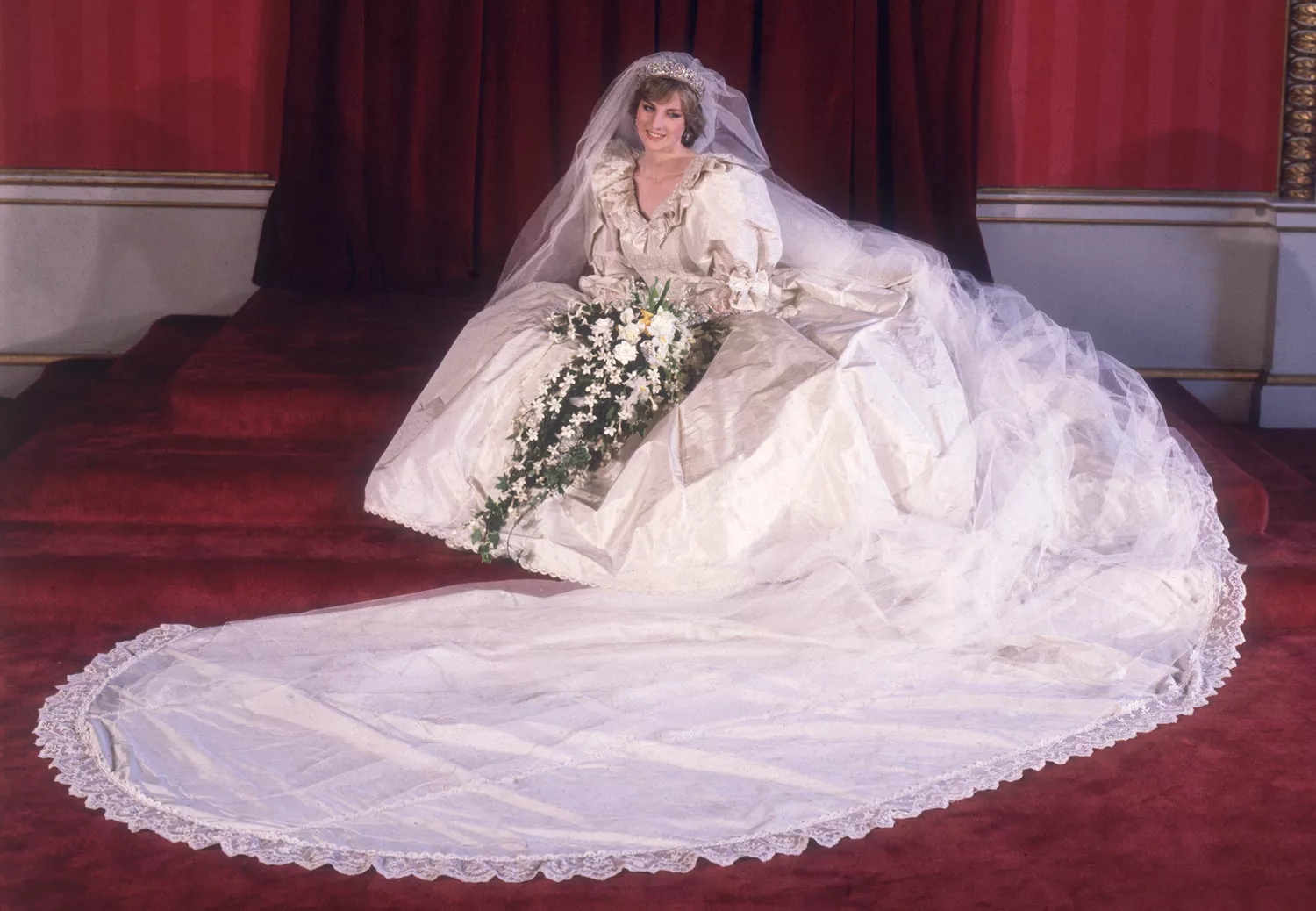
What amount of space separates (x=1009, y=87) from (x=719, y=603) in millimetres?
2977

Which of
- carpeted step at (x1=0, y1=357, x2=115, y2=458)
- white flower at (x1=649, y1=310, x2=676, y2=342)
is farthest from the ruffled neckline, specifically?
carpeted step at (x1=0, y1=357, x2=115, y2=458)

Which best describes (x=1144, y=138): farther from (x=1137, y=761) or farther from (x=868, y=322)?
(x=1137, y=761)

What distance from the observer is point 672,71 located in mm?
4270

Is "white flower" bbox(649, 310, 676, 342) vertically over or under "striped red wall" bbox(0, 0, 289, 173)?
under

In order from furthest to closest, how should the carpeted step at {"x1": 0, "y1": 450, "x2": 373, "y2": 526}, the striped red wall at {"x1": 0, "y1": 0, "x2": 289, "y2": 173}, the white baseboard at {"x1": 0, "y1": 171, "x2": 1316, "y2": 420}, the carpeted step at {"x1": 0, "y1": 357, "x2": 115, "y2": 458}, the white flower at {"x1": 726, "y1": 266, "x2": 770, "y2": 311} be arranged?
the white baseboard at {"x1": 0, "y1": 171, "x2": 1316, "y2": 420} < the striped red wall at {"x1": 0, "y1": 0, "x2": 289, "y2": 173} < the carpeted step at {"x1": 0, "y1": 357, "x2": 115, "y2": 458} < the carpeted step at {"x1": 0, "y1": 450, "x2": 373, "y2": 526} < the white flower at {"x1": 726, "y1": 266, "x2": 770, "y2": 311}

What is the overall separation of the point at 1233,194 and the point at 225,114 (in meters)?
3.88

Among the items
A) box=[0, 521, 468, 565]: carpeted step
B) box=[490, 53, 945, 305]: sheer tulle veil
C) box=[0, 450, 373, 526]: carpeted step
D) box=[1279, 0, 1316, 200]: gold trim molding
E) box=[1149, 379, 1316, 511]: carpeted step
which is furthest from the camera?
box=[1279, 0, 1316, 200]: gold trim molding

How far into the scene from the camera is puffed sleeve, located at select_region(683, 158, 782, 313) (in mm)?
4285

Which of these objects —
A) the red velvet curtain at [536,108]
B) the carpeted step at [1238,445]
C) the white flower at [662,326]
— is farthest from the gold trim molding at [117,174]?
the carpeted step at [1238,445]

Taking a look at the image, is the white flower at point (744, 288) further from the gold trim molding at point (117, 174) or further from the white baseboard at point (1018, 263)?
the gold trim molding at point (117, 174)

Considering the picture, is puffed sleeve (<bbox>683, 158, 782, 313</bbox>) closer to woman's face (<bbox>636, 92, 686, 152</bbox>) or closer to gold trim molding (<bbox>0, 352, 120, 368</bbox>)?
woman's face (<bbox>636, 92, 686, 152</bbox>)

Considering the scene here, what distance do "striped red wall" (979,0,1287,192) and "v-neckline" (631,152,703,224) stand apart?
186 centimetres

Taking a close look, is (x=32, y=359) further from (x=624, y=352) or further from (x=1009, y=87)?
(x=1009, y=87)

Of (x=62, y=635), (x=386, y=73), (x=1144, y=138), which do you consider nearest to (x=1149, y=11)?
(x=1144, y=138)
